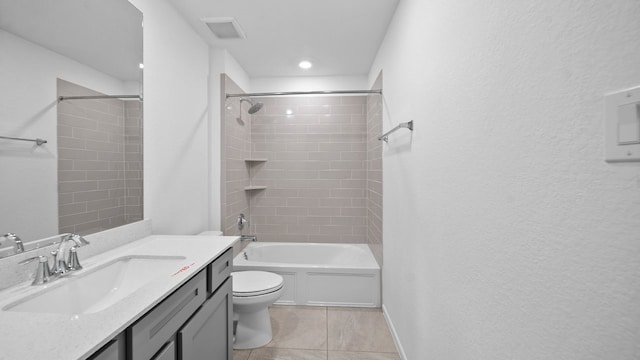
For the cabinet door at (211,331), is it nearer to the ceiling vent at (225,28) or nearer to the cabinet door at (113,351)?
the cabinet door at (113,351)

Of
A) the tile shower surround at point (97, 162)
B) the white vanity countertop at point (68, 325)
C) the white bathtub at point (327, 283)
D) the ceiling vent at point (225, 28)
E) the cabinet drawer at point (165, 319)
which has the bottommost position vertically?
the white bathtub at point (327, 283)

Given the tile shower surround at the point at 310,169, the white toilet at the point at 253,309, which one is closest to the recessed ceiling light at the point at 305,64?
the tile shower surround at the point at 310,169

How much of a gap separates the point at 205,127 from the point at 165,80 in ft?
2.26

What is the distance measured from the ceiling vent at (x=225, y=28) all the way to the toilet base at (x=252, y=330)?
2.25 m

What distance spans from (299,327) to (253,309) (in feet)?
1.69

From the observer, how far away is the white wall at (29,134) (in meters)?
0.96

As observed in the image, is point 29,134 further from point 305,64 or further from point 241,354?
point 305,64

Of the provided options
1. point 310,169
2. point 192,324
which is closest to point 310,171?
point 310,169

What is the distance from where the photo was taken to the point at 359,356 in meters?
1.94

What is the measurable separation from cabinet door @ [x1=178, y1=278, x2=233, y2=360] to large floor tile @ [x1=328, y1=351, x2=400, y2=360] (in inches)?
30.3

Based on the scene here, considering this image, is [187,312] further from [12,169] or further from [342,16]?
[342,16]

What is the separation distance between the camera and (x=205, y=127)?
8.31ft

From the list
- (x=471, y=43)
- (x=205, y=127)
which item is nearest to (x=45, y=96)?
(x=205, y=127)

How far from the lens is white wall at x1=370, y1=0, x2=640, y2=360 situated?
47cm
